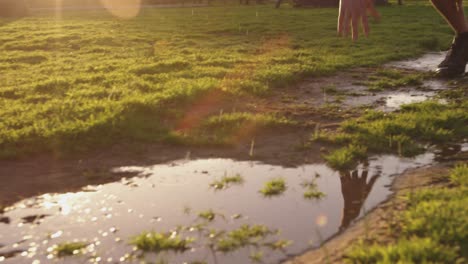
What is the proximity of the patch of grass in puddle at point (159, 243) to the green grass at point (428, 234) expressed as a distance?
102cm

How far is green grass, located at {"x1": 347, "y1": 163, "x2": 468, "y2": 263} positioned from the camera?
285cm

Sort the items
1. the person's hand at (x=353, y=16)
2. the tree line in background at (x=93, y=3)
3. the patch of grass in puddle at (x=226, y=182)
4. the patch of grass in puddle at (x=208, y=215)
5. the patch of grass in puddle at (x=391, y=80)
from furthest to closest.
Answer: the tree line in background at (x=93, y=3) → the patch of grass in puddle at (x=391, y=80) → the patch of grass in puddle at (x=226, y=182) → the person's hand at (x=353, y=16) → the patch of grass in puddle at (x=208, y=215)

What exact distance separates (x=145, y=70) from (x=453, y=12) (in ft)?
17.9

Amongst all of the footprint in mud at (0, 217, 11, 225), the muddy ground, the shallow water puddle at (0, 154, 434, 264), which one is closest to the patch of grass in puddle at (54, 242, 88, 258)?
the shallow water puddle at (0, 154, 434, 264)

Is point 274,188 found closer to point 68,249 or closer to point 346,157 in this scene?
point 346,157

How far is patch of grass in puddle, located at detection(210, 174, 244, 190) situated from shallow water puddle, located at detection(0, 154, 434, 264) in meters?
0.03

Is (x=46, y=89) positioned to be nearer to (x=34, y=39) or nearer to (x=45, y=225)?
(x=45, y=225)

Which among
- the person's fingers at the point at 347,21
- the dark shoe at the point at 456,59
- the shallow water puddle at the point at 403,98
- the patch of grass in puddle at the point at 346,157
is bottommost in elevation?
the patch of grass in puddle at the point at 346,157

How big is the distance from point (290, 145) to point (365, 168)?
3.19ft

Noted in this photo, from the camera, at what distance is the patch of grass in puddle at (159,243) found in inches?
128

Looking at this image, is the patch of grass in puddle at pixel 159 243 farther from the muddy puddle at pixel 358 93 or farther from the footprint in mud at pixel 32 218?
the muddy puddle at pixel 358 93

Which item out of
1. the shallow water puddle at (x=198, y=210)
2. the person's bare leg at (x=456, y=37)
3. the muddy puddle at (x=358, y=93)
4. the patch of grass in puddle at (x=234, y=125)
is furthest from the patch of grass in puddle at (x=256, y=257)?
the person's bare leg at (x=456, y=37)

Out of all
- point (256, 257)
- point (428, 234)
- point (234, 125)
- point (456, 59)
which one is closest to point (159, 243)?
point (256, 257)

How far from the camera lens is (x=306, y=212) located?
3742mm
